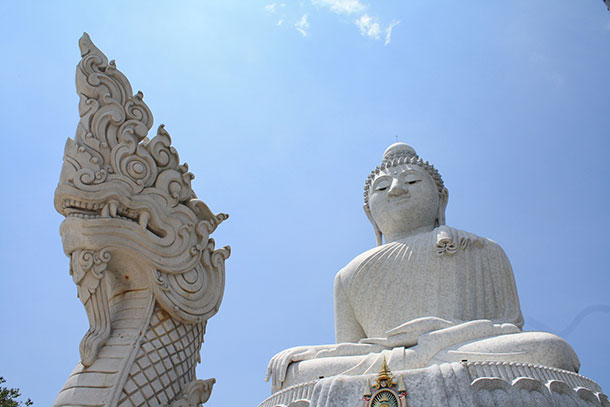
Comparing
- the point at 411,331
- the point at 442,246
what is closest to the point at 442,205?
the point at 442,246

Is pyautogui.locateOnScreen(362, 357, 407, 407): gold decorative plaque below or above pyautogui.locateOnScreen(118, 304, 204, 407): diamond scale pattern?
below

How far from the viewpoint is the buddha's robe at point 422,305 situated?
5113 millimetres

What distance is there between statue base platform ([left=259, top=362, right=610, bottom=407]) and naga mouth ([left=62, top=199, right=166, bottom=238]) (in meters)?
1.88

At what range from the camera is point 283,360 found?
5453 millimetres

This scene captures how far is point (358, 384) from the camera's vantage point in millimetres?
4191

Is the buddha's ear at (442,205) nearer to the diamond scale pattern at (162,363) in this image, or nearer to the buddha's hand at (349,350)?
the buddha's hand at (349,350)

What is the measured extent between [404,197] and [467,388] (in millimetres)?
3556

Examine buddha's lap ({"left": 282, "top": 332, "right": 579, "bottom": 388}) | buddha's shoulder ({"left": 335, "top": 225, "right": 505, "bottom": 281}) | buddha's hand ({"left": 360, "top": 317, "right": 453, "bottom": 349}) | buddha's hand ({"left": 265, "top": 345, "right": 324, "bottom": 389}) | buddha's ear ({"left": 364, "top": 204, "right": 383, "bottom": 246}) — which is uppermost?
buddha's ear ({"left": 364, "top": 204, "right": 383, "bottom": 246})

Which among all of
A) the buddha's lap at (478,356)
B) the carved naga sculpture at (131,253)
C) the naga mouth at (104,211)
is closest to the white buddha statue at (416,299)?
the buddha's lap at (478,356)

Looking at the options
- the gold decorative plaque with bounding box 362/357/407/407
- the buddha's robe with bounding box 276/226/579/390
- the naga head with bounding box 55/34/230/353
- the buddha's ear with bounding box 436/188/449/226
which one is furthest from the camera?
the buddha's ear with bounding box 436/188/449/226

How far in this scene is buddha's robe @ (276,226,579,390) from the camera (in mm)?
5113

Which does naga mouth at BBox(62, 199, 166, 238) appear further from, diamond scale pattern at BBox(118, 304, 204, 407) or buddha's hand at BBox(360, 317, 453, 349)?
buddha's hand at BBox(360, 317, 453, 349)

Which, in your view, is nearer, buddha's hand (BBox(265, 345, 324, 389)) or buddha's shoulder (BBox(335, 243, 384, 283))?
buddha's hand (BBox(265, 345, 324, 389))

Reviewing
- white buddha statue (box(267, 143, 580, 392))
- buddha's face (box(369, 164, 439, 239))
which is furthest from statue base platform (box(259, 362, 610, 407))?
buddha's face (box(369, 164, 439, 239))
